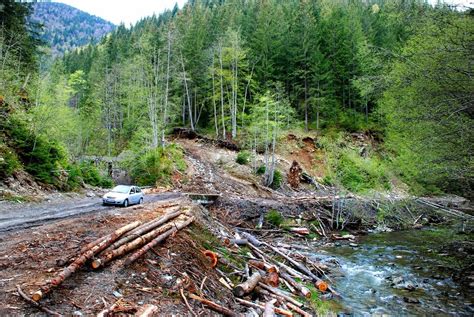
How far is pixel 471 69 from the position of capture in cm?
1080

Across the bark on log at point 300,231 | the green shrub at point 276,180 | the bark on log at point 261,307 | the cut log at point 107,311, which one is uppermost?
the cut log at point 107,311

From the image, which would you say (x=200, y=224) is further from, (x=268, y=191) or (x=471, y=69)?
(x=268, y=191)

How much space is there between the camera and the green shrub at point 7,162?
749 inches

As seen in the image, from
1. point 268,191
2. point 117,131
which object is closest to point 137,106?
point 117,131

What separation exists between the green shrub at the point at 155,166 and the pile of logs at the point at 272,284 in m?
18.6

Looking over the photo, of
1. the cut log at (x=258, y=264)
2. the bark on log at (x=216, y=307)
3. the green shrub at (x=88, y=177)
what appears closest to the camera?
the bark on log at (x=216, y=307)

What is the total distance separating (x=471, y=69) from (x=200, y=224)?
434 inches

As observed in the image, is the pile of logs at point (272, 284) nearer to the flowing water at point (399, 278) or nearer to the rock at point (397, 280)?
the flowing water at point (399, 278)

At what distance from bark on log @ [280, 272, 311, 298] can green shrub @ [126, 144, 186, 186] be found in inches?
839

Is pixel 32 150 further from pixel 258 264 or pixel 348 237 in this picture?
pixel 348 237

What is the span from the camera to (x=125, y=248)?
28.9 ft

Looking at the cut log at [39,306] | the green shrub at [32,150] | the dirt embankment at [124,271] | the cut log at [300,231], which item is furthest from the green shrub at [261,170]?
the cut log at [39,306]

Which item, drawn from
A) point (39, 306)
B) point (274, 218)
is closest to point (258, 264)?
point (39, 306)

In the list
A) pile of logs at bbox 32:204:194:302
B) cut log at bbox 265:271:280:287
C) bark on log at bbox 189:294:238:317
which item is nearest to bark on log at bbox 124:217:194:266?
pile of logs at bbox 32:204:194:302
